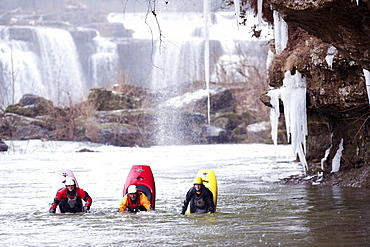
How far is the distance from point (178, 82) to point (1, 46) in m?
12.8

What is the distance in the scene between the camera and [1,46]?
1639 inches

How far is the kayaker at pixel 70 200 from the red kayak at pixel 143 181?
0.85m

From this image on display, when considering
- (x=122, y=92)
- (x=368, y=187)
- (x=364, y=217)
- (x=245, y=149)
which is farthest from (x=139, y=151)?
(x=364, y=217)

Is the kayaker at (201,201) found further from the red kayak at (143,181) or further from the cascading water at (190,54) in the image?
the cascading water at (190,54)

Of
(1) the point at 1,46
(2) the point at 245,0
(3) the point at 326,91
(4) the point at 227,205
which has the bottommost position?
(4) the point at 227,205

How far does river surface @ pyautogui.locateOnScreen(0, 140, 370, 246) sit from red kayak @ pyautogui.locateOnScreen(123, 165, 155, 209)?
1.15 feet

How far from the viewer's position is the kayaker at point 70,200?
30.9 feet

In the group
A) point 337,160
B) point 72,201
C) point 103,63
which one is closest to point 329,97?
point 337,160

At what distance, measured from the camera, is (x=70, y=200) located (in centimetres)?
946

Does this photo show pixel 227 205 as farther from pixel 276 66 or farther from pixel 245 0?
pixel 245 0

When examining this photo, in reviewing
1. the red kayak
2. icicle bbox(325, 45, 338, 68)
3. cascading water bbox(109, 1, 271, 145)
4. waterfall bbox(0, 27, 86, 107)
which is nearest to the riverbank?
icicle bbox(325, 45, 338, 68)

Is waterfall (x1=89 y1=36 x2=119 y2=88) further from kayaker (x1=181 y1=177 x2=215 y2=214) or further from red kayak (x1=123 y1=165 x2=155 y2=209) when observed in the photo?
kayaker (x1=181 y1=177 x2=215 y2=214)

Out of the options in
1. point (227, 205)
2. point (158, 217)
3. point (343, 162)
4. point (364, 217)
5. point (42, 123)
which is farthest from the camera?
point (42, 123)

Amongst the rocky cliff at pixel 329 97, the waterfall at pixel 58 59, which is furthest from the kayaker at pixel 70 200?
the waterfall at pixel 58 59
